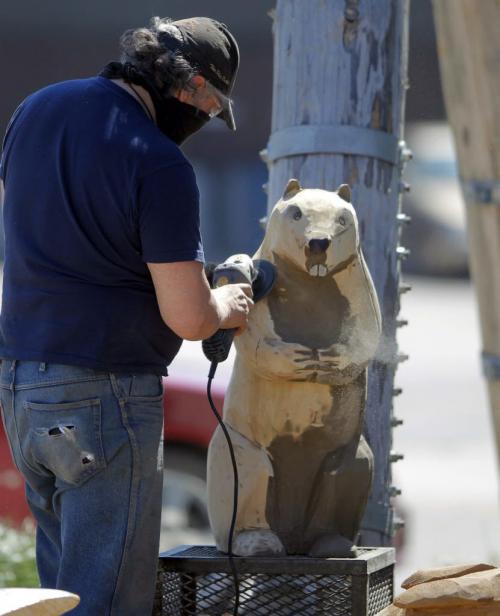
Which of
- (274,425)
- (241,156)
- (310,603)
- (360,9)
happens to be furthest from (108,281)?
(241,156)

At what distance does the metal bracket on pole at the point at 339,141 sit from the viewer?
388 cm

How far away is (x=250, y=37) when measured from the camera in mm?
15867

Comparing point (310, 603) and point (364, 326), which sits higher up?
point (364, 326)

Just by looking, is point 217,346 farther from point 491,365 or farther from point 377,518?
point 491,365

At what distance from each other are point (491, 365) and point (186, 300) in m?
1.04

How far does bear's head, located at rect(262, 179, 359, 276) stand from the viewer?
10.8ft

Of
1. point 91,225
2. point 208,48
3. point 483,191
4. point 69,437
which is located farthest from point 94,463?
point 483,191

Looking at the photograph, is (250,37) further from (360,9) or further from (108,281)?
(108,281)

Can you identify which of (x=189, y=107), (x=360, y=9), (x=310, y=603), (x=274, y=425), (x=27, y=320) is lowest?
(x=310, y=603)

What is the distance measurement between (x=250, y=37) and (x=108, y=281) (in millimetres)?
13495

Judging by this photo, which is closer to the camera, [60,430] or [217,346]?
[60,430]

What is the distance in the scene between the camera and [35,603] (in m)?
2.41

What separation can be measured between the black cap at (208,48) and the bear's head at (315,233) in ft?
1.49

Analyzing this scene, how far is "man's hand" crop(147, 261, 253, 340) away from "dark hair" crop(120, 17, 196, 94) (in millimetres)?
458
